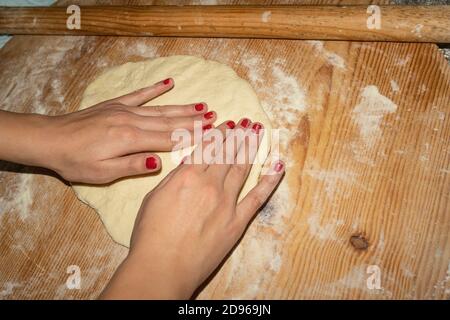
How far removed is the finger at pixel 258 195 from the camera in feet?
3.66

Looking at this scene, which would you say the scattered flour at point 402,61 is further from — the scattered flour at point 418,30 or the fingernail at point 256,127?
the fingernail at point 256,127

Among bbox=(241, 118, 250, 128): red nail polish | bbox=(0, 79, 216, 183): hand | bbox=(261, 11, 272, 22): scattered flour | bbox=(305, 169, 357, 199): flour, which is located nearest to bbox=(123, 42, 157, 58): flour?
bbox=(0, 79, 216, 183): hand

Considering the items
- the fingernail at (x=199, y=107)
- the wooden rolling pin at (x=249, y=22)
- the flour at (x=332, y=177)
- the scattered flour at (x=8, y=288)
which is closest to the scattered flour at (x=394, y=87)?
the wooden rolling pin at (x=249, y=22)

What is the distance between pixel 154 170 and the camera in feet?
3.79

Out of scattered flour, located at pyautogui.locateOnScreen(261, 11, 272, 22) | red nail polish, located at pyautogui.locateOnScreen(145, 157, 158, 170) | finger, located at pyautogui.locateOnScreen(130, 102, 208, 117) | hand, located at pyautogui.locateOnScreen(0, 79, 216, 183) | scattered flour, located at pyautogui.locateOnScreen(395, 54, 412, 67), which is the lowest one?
red nail polish, located at pyautogui.locateOnScreen(145, 157, 158, 170)

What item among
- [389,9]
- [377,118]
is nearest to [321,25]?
[389,9]

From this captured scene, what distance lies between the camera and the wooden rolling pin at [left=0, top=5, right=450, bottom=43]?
1.28 m

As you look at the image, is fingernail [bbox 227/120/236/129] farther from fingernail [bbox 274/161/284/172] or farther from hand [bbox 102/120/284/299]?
fingernail [bbox 274/161/284/172]

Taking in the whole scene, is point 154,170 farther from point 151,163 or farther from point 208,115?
point 208,115

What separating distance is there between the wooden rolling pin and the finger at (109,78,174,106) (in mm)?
298

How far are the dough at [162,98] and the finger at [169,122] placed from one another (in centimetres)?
7

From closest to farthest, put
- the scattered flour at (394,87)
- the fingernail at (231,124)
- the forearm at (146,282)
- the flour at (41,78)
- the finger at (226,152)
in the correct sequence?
the forearm at (146,282) → the finger at (226,152) → the fingernail at (231,124) → the scattered flour at (394,87) → the flour at (41,78)

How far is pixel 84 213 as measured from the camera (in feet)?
4.35
